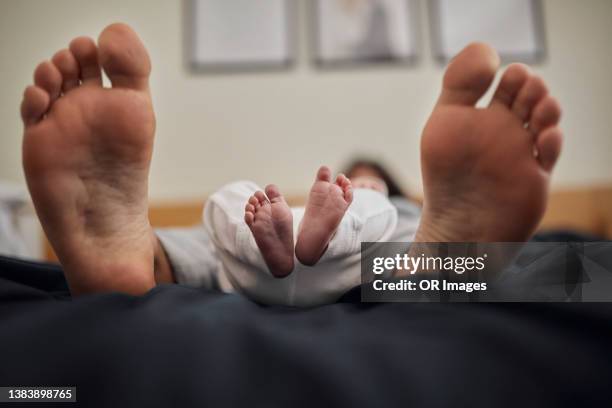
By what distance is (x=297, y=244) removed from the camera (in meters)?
0.40

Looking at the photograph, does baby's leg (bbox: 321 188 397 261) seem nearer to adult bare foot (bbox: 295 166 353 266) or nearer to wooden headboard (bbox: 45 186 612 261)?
adult bare foot (bbox: 295 166 353 266)

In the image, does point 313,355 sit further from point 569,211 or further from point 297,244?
point 569,211

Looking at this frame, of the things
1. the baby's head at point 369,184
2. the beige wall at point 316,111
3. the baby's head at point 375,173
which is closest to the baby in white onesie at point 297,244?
the baby's head at point 369,184

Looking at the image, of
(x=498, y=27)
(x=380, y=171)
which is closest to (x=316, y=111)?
(x=380, y=171)

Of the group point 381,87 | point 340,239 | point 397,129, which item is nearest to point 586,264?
point 340,239

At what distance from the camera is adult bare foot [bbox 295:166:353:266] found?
40 centimetres

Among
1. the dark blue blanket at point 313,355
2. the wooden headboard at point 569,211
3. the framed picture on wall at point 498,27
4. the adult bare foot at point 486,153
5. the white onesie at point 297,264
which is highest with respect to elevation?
the framed picture on wall at point 498,27

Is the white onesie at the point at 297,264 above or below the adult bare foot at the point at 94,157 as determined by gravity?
below

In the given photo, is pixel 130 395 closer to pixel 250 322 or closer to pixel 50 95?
pixel 250 322

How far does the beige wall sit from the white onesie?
2.94ft

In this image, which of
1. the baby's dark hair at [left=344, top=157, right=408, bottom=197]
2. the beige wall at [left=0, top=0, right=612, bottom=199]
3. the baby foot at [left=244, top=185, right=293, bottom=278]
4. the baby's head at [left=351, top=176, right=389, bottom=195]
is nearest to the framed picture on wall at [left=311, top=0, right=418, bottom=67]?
the beige wall at [left=0, top=0, right=612, bottom=199]

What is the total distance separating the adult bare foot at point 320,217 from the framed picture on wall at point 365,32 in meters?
1.17

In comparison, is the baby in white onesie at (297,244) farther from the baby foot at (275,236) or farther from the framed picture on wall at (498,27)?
the framed picture on wall at (498,27)

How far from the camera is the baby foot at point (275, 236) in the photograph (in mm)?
391
